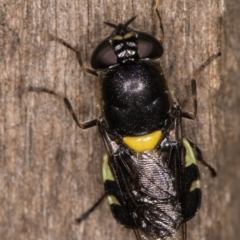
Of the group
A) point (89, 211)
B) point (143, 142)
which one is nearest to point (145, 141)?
point (143, 142)

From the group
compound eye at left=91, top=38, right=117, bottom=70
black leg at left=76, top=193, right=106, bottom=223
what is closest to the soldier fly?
compound eye at left=91, top=38, right=117, bottom=70

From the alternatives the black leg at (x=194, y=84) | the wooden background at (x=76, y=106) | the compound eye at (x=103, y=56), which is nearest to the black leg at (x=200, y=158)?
the wooden background at (x=76, y=106)

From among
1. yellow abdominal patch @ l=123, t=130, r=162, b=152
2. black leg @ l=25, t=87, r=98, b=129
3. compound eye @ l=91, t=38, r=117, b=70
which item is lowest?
yellow abdominal patch @ l=123, t=130, r=162, b=152

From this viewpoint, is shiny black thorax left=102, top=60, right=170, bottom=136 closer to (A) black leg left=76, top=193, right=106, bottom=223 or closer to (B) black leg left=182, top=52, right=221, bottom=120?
(B) black leg left=182, top=52, right=221, bottom=120

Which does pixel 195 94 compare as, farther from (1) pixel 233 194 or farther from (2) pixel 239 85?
(1) pixel 233 194

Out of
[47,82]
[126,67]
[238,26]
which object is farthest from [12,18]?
[238,26]

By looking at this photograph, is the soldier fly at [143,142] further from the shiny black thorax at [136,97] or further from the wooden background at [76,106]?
the wooden background at [76,106]

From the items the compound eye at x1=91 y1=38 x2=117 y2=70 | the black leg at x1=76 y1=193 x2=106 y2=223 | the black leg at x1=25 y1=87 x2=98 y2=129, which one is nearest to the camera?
the compound eye at x1=91 y1=38 x2=117 y2=70
